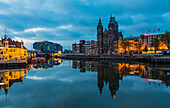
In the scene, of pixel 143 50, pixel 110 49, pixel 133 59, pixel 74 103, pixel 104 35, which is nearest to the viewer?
pixel 74 103

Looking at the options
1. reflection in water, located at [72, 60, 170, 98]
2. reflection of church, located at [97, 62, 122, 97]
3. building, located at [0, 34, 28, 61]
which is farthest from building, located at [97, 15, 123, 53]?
reflection of church, located at [97, 62, 122, 97]

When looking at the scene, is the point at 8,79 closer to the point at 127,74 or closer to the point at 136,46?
the point at 127,74

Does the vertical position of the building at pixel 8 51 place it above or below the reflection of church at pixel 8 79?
above

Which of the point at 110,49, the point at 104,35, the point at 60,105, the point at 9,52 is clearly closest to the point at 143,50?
the point at 110,49

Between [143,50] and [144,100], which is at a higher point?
[143,50]

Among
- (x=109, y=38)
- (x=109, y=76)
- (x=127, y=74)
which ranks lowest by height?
(x=127, y=74)

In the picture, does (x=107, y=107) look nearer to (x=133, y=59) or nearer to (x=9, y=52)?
(x=9, y=52)

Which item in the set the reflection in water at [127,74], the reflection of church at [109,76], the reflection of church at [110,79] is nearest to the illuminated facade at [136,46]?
the reflection in water at [127,74]

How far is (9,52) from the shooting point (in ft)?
221

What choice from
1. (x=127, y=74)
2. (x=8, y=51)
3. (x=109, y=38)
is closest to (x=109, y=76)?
(x=127, y=74)

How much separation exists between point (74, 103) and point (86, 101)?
1792mm

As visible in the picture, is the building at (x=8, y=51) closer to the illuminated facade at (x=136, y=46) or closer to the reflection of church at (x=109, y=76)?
the reflection of church at (x=109, y=76)

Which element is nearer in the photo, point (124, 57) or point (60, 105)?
point (60, 105)

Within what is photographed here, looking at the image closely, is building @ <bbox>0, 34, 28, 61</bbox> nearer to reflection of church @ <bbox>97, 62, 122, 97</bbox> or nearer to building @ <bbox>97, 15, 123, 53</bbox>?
reflection of church @ <bbox>97, 62, 122, 97</bbox>
